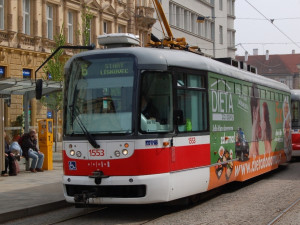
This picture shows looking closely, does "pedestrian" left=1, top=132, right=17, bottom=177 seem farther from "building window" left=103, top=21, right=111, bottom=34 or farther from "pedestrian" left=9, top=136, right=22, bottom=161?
"building window" left=103, top=21, right=111, bottom=34

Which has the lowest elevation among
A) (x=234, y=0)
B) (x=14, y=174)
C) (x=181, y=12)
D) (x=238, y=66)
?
(x=14, y=174)

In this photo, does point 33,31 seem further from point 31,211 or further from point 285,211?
point 285,211

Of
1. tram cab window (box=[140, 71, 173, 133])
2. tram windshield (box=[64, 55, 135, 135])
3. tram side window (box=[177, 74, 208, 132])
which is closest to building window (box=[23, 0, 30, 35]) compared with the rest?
tram side window (box=[177, 74, 208, 132])

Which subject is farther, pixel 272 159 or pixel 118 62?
pixel 272 159

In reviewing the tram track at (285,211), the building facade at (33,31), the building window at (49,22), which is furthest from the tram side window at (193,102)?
the building window at (49,22)

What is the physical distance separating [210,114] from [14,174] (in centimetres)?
763

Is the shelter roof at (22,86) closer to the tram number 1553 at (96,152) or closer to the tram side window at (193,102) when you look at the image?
the tram side window at (193,102)

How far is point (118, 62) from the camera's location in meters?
10.3

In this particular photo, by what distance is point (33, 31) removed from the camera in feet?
108

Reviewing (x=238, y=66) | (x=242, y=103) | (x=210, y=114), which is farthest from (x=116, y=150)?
(x=238, y=66)

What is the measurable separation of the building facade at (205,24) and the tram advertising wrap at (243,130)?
95.4ft

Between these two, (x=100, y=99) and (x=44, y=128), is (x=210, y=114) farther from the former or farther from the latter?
(x=44, y=128)

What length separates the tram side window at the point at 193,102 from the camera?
10.8 meters

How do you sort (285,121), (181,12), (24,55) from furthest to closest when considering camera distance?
(181,12) → (24,55) → (285,121)
